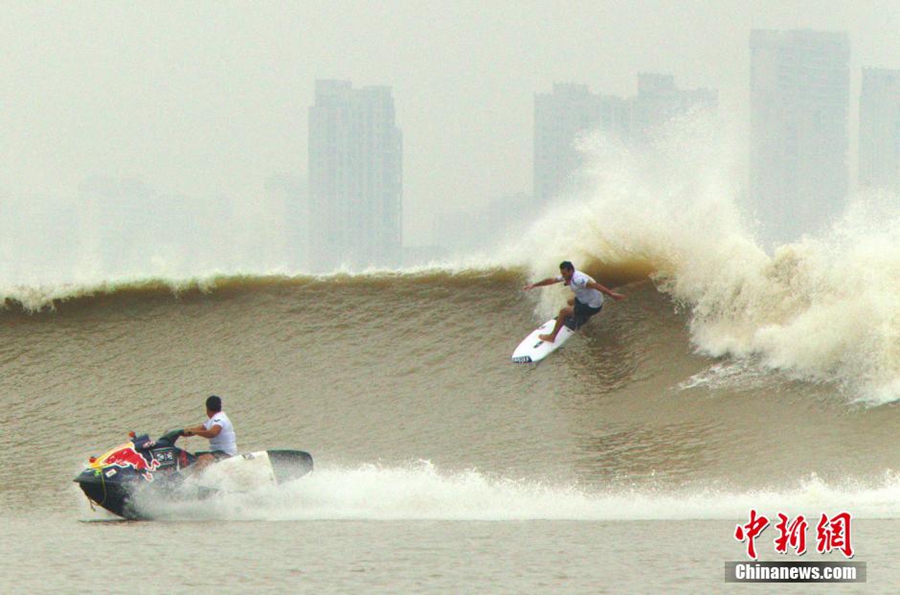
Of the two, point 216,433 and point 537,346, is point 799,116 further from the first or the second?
point 216,433

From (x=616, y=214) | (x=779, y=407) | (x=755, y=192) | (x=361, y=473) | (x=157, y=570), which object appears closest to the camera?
(x=157, y=570)

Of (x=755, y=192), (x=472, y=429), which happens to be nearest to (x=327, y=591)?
(x=472, y=429)

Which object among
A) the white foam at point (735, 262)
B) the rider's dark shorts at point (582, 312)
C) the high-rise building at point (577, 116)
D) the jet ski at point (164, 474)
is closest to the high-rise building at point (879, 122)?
the high-rise building at point (577, 116)

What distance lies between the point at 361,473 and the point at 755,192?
4151 inches

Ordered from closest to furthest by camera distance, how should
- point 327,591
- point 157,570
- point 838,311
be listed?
point 327,591, point 157,570, point 838,311

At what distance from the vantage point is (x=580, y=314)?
57.3ft

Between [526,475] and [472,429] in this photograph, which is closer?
[526,475]

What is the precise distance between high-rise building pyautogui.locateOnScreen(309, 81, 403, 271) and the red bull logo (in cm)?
9727

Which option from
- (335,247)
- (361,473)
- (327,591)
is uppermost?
(335,247)

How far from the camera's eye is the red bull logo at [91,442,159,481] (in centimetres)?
1223

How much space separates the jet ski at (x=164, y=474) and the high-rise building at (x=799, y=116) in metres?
106

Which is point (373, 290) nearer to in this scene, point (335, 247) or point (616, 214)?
point (616, 214)

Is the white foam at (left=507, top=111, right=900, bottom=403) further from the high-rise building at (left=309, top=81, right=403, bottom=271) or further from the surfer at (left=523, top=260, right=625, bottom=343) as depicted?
the high-rise building at (left=309, top=81, right=403, bottom=271)

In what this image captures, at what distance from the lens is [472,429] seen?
15.2 metres
